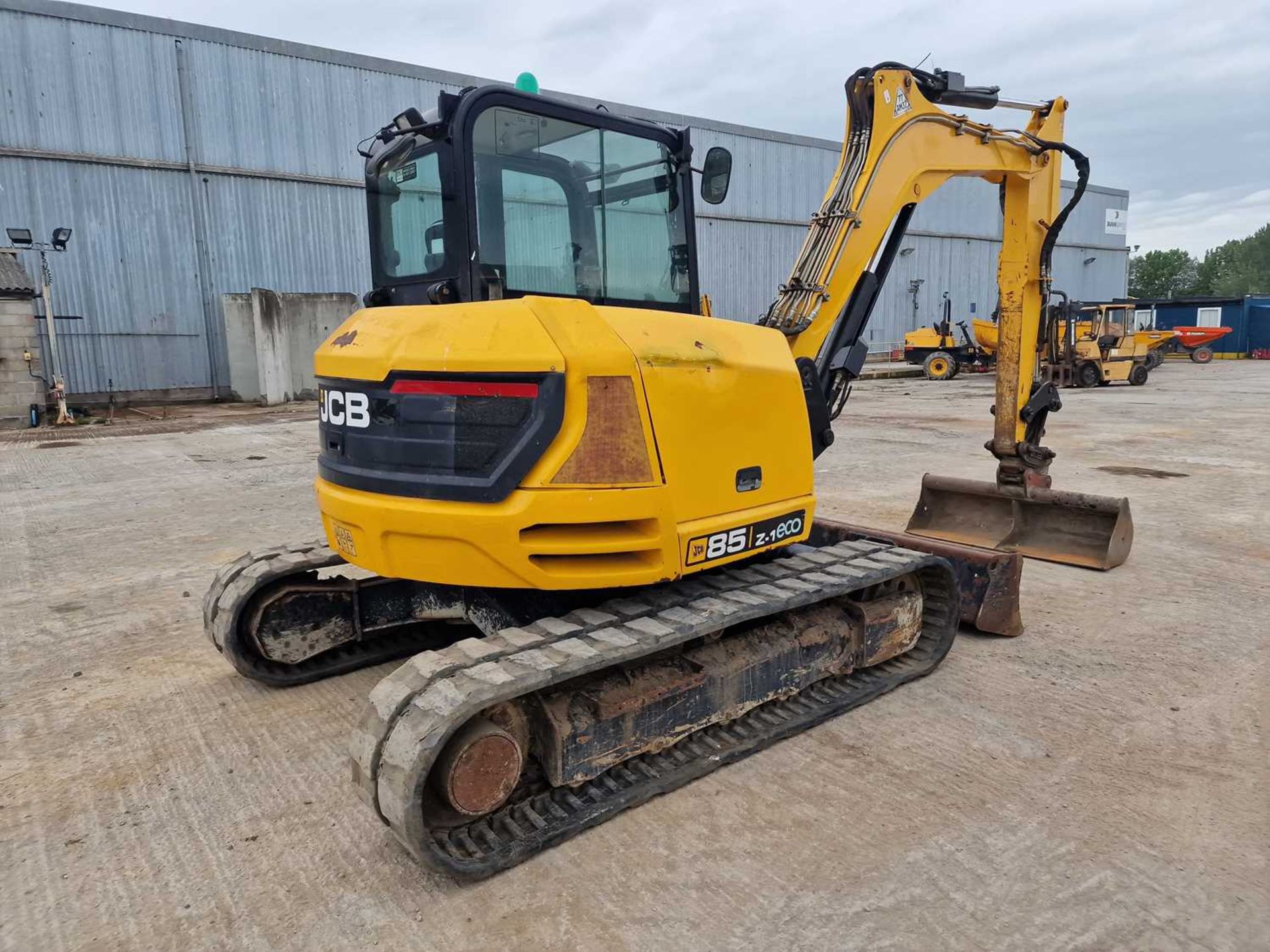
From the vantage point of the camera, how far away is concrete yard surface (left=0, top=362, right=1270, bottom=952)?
101 inches

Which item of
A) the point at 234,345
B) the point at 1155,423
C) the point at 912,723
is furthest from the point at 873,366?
the point at 912,723

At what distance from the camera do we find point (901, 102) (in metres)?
5.11

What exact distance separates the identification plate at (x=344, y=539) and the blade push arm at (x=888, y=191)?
2.58 meters

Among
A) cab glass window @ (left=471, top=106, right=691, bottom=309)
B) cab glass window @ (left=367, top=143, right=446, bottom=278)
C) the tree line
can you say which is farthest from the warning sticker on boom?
the tree line

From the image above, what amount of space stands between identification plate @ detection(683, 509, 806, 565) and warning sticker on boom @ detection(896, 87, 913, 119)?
268cm

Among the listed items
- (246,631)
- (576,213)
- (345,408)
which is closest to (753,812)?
(345,408)

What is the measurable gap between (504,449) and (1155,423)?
15.3m

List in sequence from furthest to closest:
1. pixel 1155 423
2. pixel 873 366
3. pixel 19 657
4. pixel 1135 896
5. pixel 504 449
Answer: pixel 873 366
pixel 1155 423
pixel 19 657
pixel 504 449
pixel 1135 896

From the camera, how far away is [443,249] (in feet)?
11.3

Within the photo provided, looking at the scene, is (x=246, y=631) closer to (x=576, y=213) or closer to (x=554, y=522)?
(x=554, y=522)

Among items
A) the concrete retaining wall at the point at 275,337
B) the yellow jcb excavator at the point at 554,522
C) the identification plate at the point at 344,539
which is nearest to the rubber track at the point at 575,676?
the yellow jcb excavator at the point at 554,522

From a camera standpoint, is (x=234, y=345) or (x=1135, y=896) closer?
(x=1135, y=896)

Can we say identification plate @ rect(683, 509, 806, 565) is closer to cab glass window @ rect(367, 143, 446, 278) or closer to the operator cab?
the operator cab

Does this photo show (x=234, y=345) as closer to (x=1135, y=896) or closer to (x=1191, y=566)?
(x=1191, y=566)
